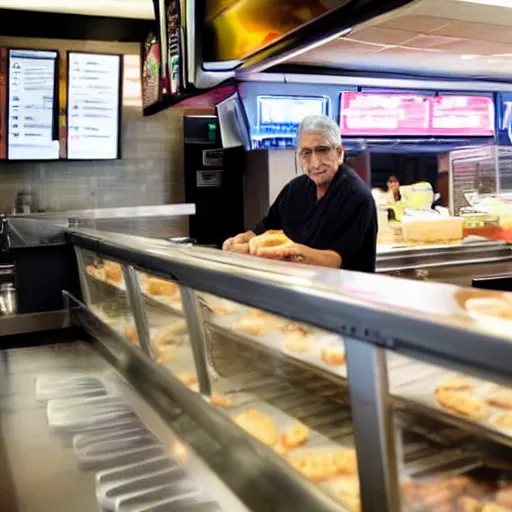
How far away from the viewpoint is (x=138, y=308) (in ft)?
7.97

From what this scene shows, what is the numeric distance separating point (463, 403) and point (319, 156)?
1986 mm

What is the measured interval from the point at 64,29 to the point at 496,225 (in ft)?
13.2

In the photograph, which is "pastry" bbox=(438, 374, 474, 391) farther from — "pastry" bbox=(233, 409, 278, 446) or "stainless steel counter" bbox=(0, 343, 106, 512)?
"stainless steel counter" bbox=(0, 343, 106, 512)

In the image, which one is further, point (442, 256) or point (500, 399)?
point (442, 256)

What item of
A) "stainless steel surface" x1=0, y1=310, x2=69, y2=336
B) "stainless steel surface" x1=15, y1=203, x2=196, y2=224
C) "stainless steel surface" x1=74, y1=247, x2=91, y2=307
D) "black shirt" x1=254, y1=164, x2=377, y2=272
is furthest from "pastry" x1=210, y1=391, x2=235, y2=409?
"stainless steel surface" x1=15, y1=203, x2=196, y2=224

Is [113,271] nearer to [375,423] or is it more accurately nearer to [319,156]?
[319,156]

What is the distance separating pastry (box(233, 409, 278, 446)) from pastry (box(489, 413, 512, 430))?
21.4 inches

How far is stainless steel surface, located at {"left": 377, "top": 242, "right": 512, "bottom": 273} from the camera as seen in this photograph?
486cm

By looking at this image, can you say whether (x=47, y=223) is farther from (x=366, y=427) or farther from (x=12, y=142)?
(x=366, y=427)

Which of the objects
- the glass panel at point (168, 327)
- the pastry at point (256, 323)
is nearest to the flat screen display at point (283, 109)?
the glass panel at point (168, 327)

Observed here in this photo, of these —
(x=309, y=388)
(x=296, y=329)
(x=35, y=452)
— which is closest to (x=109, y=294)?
(x=35, y=452)

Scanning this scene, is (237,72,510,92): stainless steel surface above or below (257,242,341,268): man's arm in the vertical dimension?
above

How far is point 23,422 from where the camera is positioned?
2.29m

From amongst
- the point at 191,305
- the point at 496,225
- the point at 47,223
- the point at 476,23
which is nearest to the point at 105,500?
the point at 191,305
